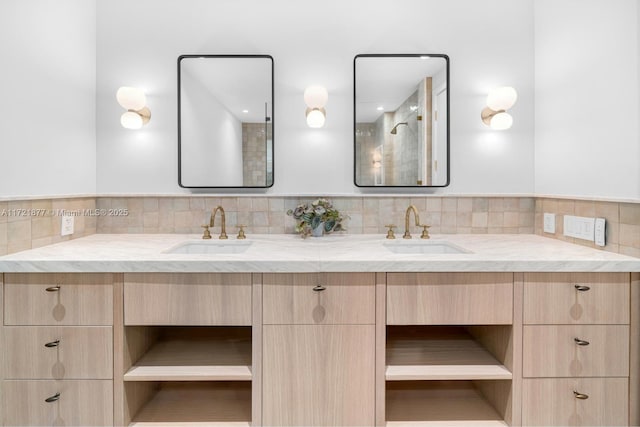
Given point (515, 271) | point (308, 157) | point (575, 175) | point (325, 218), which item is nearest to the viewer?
point (515, 271)

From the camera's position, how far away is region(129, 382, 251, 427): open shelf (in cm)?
163

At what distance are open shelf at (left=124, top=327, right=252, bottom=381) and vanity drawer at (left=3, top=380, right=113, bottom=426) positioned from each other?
13 cm

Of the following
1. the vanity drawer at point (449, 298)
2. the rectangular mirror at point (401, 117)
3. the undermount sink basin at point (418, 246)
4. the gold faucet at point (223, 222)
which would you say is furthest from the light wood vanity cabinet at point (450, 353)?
the gold faucet at point (223, 222)

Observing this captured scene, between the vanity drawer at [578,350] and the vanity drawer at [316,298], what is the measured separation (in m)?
0.66

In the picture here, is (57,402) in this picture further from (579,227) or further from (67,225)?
(579,227)

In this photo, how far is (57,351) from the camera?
4.95 ft

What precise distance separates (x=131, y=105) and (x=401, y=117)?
148 cm

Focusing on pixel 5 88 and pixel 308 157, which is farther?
pixel 308 157

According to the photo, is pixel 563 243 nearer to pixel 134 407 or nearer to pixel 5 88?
pixel 134 407

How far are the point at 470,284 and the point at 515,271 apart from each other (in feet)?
0.59

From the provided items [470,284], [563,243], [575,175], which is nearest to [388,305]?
[470,284]

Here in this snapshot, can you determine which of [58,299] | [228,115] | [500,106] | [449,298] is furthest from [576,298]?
[58,299]

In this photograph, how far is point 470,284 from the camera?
153 cm

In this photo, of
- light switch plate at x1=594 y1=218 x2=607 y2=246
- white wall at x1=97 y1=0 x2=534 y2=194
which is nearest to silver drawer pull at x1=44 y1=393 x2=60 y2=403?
white wall at x1=97 y1=0 x2=534 y2=194
